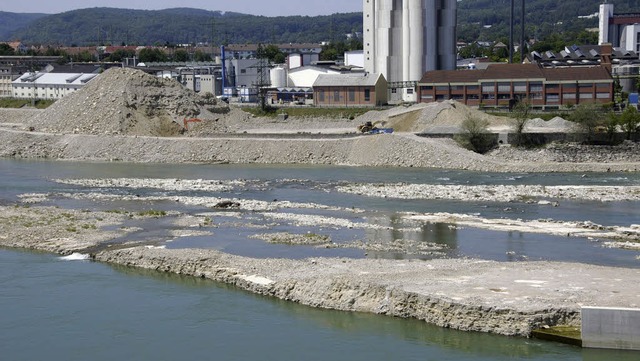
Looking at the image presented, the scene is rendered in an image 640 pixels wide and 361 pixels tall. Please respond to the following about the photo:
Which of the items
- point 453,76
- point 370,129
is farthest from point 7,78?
point 370,129

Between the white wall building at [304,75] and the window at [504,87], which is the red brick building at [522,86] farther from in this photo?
the white wall building at [304,75]

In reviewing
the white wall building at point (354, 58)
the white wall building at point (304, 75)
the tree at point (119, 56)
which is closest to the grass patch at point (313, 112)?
the white wall building at point (304, 75)

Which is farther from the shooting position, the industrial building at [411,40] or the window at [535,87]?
the industrial building at [411,40]

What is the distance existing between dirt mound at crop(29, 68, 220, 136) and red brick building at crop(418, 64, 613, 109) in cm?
1663

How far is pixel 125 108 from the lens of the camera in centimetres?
5881

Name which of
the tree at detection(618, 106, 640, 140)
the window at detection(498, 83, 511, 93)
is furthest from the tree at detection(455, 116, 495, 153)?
the window at detection(498, 83, 511, 93)

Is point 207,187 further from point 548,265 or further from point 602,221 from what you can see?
point 548,265

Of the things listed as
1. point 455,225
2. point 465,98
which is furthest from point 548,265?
Answer: point 465,98

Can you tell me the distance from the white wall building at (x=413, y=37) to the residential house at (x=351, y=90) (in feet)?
11.6

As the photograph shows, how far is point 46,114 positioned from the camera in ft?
206

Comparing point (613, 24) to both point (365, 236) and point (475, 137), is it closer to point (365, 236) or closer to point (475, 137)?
point (475, 137)

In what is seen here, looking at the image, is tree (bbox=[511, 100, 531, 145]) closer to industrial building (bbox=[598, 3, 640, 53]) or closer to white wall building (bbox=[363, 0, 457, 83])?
white wall building (bbox=[363, 0, 457, 83])

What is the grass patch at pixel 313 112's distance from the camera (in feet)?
214

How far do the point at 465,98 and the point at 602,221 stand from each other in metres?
33.5
